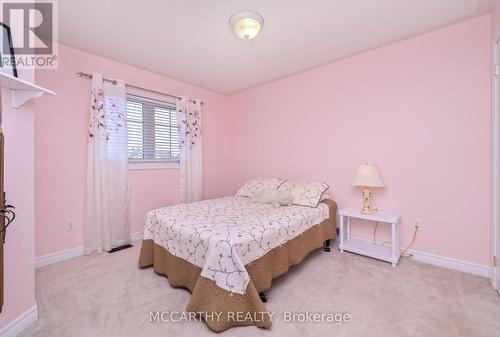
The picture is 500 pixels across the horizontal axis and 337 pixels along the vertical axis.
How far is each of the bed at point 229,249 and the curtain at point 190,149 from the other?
97 cm

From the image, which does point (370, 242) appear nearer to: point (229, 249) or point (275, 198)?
point (275, 198)

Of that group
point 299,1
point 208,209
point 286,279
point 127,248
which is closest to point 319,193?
point 286,279

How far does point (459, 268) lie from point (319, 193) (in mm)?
1446

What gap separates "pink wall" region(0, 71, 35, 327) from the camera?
4.30ft

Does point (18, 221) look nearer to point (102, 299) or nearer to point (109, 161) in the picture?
point (102, 299)

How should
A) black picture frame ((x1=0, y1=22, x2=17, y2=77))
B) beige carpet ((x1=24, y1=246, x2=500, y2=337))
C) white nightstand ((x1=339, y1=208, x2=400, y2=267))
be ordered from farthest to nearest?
white nightstand ((x1=339, y1=208, x2=400, y2=267)), beige carpet ((x1=24, y1=246, x2=500, y2=337)), black picture frame ((x1=0, y1=22, x2=17, y2=77))

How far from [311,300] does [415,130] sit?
2016 millimetres

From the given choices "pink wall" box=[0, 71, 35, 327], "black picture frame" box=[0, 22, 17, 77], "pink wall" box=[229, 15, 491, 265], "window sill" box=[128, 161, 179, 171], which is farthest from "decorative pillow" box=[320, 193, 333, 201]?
"black picture frame" box=[0, 22, 17, 77]

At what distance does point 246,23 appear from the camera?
6.43ft

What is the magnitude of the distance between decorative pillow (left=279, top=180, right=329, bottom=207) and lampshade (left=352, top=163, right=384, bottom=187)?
0.42m

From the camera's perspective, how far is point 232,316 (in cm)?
140

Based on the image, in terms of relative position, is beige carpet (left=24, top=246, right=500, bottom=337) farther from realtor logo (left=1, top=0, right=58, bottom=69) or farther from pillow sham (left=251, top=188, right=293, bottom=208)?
realtor logo (left=1, top=0, right=58, bottom=69)

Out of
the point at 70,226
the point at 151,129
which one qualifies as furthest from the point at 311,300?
the point at 151,129

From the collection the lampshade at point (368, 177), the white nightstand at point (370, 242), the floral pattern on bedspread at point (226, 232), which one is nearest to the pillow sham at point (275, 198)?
the floral pattern on bedspread at point (226, 232)
